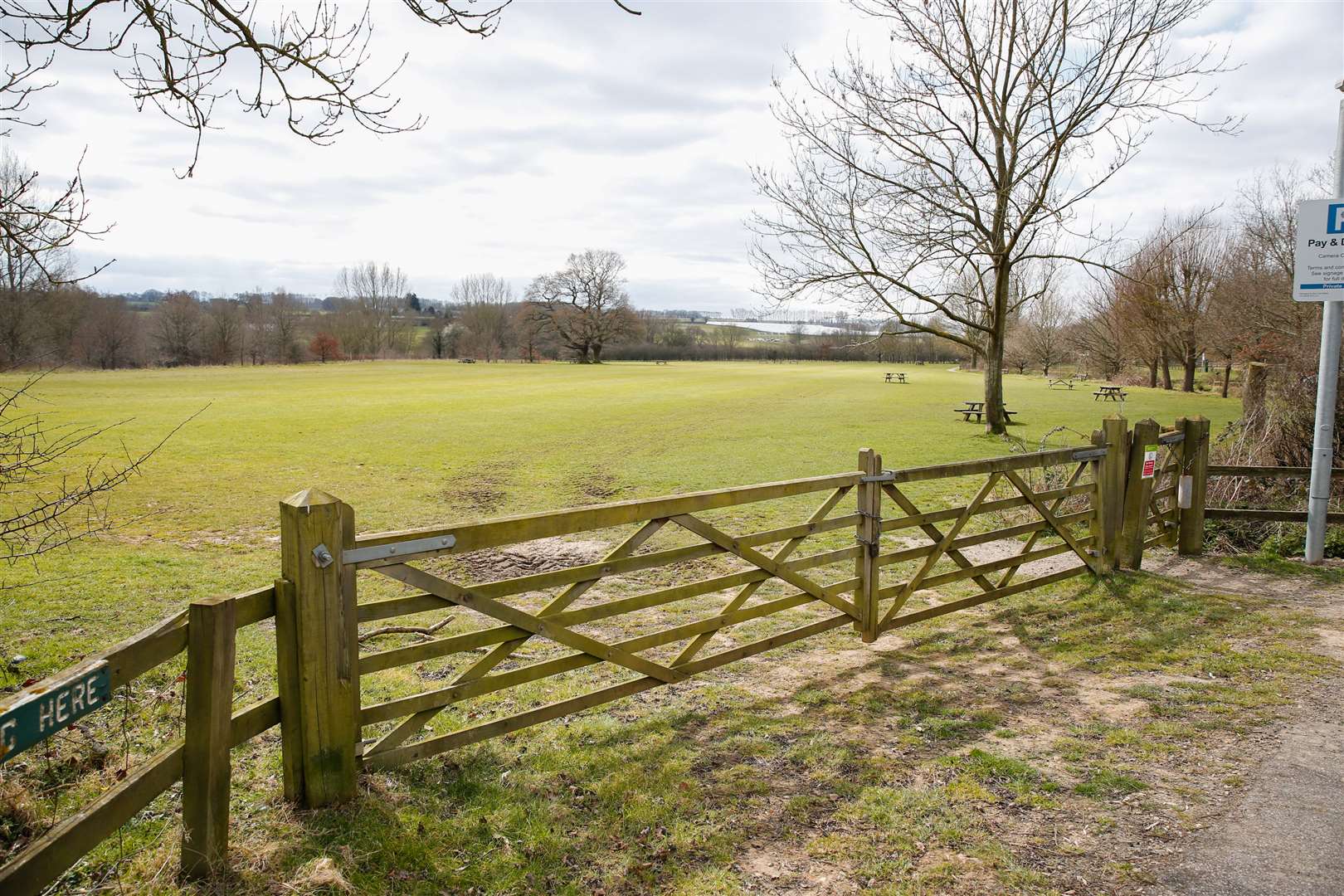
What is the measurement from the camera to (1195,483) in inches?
377

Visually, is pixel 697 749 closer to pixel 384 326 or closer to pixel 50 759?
pixel 50 759

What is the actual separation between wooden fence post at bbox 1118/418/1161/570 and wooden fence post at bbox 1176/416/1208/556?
99cm

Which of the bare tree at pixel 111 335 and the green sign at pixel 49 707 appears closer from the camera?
the green sign at pixel 49 707

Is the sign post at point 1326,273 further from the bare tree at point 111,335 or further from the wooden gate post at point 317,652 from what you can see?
the bare tree at point 111,335

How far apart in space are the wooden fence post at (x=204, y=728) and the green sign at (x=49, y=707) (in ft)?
1.41

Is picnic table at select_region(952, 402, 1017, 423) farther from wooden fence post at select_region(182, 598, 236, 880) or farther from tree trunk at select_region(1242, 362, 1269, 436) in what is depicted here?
wooden fence post at select_region(182, 598, 236, 880)

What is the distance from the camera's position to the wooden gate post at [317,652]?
3.52 metres

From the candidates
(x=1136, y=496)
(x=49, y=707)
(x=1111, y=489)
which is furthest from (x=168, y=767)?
(x=1136, y=496)

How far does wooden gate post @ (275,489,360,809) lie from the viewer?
3518 millimetres

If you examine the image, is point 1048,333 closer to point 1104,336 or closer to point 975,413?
point 1104,336

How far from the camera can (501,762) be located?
14.9 ft

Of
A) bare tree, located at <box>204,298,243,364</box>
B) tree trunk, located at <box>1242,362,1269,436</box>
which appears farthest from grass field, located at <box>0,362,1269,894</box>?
bare tree, located at <box>204,298,243,364</box>

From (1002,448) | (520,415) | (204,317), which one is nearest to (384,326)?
(204,317)

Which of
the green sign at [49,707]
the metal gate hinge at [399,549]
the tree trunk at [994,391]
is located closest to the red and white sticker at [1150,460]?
the metal gate hinge at [399,549]
